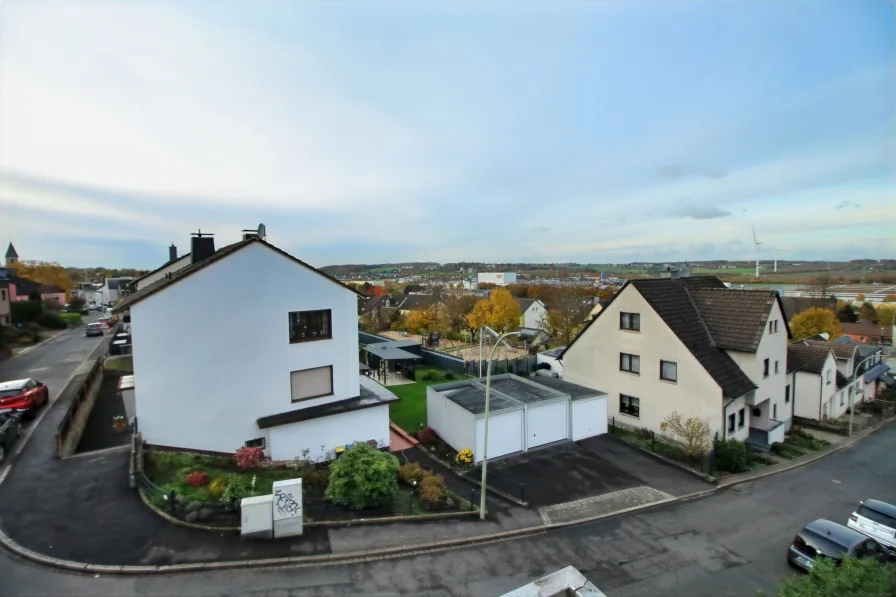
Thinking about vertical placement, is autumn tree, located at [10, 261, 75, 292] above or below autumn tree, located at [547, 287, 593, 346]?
above

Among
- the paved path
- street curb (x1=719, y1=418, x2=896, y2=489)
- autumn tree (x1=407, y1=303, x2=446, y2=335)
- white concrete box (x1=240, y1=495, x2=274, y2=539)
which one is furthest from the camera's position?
autumn tree (x1=407, y1=303, x2=446, y2=335)

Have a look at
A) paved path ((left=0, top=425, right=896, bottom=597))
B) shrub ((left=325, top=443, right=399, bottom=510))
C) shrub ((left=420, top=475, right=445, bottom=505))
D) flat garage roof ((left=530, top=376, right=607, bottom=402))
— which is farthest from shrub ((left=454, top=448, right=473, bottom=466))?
flat garage roof ((left=530, top=376, right=607, bottom=402))

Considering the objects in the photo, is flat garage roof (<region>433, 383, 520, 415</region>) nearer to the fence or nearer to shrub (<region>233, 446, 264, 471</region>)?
the fence

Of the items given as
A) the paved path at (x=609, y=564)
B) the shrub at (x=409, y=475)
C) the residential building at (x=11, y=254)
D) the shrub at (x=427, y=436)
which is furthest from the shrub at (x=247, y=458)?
the residential building at (x=11, y=254)

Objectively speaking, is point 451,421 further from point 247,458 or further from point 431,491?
point 247,458

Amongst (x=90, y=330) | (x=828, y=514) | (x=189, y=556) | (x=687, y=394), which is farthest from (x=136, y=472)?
(x=90, y=330)

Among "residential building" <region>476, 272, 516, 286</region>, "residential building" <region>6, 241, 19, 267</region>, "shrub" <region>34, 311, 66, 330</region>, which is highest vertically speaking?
"residential building" <region>6, 241, 19, 267</region>
